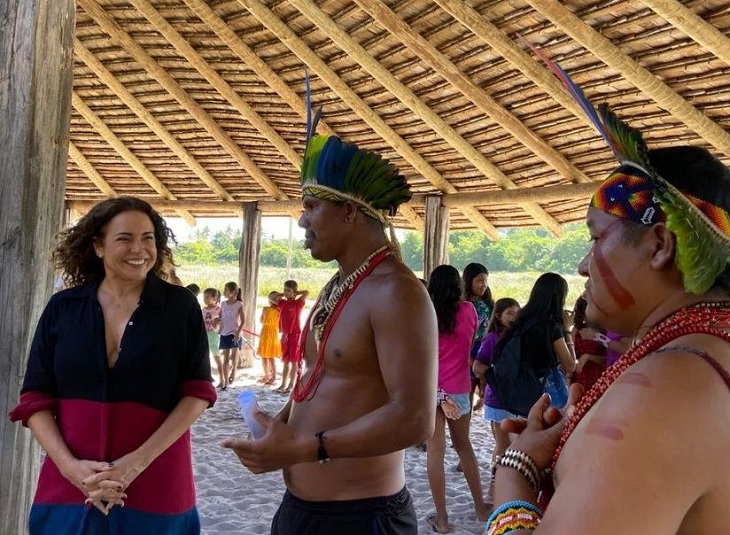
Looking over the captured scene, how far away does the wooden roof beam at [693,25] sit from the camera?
5.13 meters

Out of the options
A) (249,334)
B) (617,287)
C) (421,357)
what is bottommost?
(249,334)

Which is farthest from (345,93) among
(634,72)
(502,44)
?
(634,72)

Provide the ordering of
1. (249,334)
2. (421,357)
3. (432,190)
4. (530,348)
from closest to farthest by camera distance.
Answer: (421,357)
(530,348)
(432,190)
(249,334)

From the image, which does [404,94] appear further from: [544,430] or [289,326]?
[544,430]

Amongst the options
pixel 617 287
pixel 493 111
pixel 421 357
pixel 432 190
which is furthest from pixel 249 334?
pixel 617 287

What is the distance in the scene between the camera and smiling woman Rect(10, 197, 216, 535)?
95.3 inches

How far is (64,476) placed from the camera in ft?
7.95

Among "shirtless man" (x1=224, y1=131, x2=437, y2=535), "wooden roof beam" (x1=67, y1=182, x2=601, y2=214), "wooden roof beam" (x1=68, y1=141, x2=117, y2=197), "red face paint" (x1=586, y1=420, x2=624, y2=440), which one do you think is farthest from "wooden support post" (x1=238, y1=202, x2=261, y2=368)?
"red face paint" (x1=586, y1=420, x2=624, y2=440)

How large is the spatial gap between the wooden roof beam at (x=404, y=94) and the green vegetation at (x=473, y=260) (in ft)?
57.4

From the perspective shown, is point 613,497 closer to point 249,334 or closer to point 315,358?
point 315,358

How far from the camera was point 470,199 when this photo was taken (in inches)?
368

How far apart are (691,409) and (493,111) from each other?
6983mm

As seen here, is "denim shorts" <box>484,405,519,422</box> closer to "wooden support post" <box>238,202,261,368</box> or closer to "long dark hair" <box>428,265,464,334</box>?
"long dark hair" <box>428,265,464,334</box>

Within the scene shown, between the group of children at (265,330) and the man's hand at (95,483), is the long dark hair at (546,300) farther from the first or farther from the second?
the group of children at (265,330)
